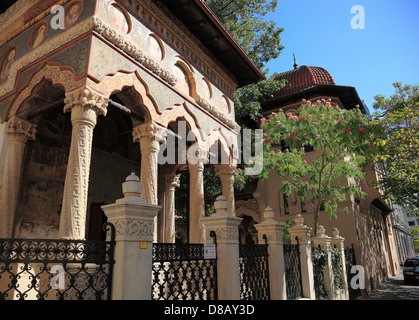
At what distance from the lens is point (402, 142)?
1176 centimetres

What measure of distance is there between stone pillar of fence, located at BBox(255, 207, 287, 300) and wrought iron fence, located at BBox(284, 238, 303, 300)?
52 centimetres

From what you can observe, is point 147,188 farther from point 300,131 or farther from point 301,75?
point 301,75

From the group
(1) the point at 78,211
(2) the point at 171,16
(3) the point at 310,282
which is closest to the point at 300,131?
(3) the point at 310,282

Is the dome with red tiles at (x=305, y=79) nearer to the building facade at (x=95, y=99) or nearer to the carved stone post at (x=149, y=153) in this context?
the building facade at (x=95, y=99)

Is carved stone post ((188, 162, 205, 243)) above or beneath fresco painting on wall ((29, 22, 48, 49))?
beneath

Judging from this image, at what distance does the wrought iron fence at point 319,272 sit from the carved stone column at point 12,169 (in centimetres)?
743

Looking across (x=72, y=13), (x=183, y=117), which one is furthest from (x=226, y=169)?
(x=72, y=13)

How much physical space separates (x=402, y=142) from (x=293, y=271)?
782 cm

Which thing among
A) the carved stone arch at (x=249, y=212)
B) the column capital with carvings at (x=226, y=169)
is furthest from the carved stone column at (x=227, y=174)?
the carved stone arch at (x=249, y=212)

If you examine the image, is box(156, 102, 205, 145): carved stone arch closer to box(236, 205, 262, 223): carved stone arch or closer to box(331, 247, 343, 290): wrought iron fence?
box(331, 247, 343, 290): wrought iron fence

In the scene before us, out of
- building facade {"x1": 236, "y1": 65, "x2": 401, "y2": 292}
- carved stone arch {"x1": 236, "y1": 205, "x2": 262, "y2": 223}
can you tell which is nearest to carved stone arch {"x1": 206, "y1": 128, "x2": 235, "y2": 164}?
building facade {"x1": 236, "y1": 65, "x2": 401, "y2": 292}

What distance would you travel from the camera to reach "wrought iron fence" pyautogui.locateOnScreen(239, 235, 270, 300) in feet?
17.9

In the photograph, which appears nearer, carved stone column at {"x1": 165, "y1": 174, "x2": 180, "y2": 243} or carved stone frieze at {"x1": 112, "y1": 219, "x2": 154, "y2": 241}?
carved stone frieze at {"x1": 112, "y1": 219, "x2": 154, "y2": 241}

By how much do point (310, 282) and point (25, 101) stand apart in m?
7.91
